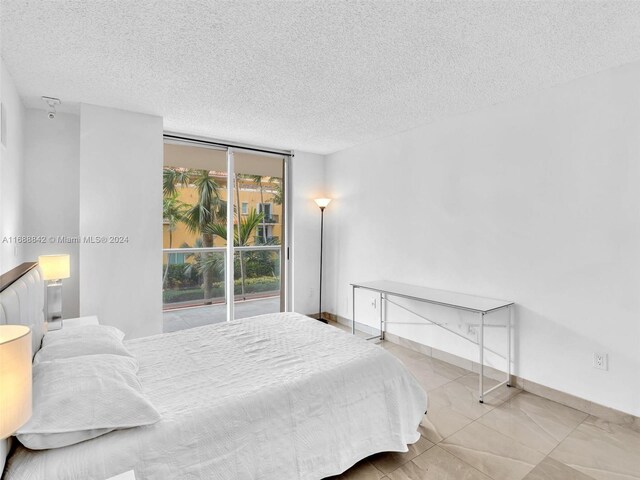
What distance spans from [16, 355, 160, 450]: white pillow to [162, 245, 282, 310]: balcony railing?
2.75 metres

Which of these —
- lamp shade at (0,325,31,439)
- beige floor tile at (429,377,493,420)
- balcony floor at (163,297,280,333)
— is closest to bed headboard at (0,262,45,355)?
lamp shade at (0,325,31,439)

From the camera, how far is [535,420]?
2467 mm

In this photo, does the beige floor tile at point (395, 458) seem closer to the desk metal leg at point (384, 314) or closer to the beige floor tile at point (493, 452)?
the beige floor tile at point (493, 452)

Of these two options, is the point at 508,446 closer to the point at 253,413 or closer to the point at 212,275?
the point at 253,413

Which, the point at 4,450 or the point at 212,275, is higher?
the point at 212,275

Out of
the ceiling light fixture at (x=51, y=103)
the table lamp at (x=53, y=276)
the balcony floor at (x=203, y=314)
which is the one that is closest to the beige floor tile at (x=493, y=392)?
the balcony floor at (x=203, y=314)

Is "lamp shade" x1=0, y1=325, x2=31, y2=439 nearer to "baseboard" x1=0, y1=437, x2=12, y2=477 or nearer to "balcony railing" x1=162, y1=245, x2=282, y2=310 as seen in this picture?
"baseboard" x1=0, y1=437, x2=12, y2=477

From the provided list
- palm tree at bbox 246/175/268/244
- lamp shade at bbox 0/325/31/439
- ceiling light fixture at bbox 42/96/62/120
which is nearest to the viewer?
lamp shade at bbox 0/325/31/439

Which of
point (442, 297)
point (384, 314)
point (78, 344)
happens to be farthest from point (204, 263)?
point (442, 297)

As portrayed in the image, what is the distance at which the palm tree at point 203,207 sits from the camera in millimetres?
4199

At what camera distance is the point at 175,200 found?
418cm

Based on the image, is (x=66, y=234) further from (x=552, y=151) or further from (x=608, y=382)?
(x=608, y=382)

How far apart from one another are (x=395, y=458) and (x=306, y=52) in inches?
102

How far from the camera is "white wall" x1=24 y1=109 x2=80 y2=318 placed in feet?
10.5
